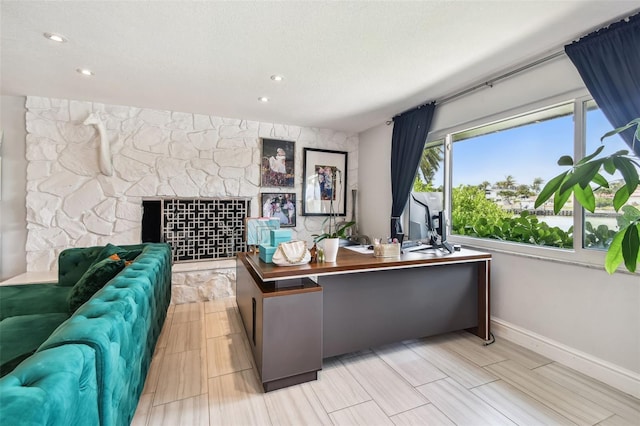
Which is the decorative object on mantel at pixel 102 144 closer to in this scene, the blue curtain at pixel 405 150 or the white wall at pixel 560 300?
the blue curtain at pixel 405 150

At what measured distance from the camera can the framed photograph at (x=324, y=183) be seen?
14.4ft

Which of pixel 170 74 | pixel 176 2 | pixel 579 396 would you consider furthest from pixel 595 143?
pixel 170 74

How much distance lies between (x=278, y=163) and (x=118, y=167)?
78.9 inches

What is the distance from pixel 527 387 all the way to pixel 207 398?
6.88 feet

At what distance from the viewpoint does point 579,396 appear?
179cm

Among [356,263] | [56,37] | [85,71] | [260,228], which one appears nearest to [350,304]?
[356,263]

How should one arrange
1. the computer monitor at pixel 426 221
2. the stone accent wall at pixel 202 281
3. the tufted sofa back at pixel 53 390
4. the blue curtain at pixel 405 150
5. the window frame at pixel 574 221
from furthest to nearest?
1. the stone accent wall at pixel 202 281
2. the blue curtain at pixel 405 150
3. the computer monitor at pixel 426 221
4. the window frame at pixel 574 221
5. the tufted sofa back at pixel 53 390

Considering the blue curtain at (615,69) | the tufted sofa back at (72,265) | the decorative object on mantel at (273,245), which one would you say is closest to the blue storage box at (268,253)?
the decorative object on mantel at (273,245)

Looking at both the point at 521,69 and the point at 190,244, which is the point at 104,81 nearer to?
the point at 190,244

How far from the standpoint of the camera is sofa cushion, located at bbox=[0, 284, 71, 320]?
1.99 metres

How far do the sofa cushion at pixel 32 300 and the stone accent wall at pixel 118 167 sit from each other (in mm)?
1080

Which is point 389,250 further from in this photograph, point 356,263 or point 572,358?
point 572,358

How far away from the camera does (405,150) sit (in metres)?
3.61

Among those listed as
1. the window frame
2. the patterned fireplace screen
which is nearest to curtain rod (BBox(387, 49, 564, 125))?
the window frame
